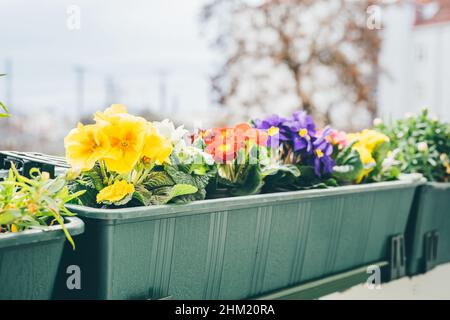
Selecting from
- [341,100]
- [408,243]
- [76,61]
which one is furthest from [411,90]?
[408,243]

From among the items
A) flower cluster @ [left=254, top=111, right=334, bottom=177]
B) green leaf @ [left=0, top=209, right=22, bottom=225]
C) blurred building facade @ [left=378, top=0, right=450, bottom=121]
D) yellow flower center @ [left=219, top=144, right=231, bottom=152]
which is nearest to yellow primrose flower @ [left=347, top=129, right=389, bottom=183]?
flower cluster @ [left=254, top=111, right=334, bottom=177]

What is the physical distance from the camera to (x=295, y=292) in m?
1.69

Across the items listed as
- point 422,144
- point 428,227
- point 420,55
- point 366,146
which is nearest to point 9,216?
point 366,146

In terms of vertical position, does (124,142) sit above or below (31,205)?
above

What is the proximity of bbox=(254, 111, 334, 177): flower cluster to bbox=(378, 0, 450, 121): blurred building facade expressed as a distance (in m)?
19.7

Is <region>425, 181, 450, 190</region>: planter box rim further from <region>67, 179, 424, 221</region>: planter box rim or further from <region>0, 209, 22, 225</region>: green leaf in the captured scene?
<region>0, 209, 22, 225</region>: green leaf

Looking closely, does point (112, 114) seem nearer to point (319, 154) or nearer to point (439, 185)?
point (319, 154)

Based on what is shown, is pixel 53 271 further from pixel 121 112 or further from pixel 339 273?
pixel 339 273

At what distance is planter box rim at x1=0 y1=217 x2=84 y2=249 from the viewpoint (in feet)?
3.28

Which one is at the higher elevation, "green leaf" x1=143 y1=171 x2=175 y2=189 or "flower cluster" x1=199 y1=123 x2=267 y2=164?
"flower cluster" x1=199 y1=123 x2=267 y2=164

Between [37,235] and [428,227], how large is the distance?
1.85 m

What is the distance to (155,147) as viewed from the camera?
1316 millimetres
